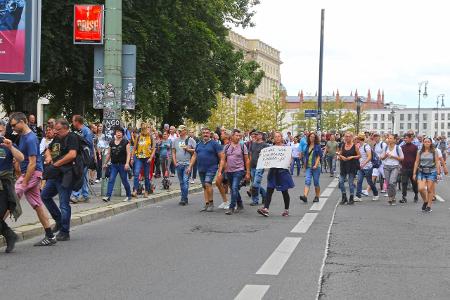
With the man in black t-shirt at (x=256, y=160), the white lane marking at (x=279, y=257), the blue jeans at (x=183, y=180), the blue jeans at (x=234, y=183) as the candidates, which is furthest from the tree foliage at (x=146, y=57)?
the white lane marking at (x=279, y=257)

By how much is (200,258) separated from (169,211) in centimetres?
606

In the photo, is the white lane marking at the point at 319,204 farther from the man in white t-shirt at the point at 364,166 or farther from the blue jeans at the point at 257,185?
the blue jeans at the point at 257,185

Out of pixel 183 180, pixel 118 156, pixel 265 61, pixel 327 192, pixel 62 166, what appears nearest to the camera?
pixel 62 166

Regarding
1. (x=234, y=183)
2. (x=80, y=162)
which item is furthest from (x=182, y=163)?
(x=80, y=162)

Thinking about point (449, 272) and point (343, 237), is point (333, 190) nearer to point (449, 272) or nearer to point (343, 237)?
point (343, 237)

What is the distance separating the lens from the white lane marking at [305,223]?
38.4ft

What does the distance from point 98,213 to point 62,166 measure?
3.27 meters

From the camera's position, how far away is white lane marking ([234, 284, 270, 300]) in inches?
260

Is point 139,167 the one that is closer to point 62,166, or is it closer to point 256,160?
point 256,160

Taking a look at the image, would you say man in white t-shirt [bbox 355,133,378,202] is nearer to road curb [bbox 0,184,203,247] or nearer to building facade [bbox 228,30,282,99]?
road curb [bbox 0,184,203,247]

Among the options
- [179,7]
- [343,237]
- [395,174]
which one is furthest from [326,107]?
[343,237]

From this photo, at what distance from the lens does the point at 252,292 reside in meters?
6.82

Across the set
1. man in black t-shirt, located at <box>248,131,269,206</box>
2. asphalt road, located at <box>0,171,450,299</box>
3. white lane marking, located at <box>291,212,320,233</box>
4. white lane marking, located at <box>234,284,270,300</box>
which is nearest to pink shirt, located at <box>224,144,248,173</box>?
asphalt road, located at <box>0,171,450,299</box>

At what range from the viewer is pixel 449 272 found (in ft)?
26.4
